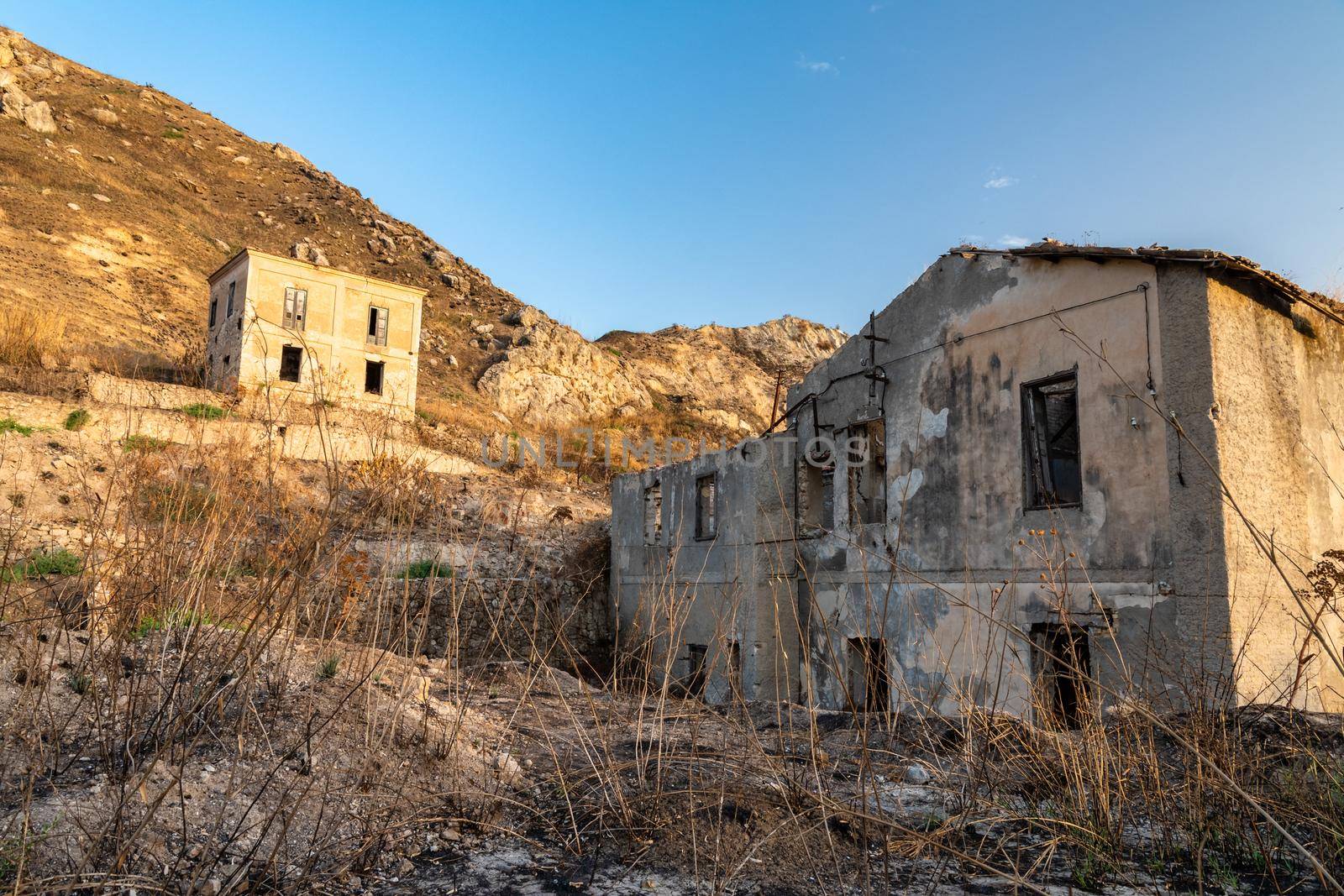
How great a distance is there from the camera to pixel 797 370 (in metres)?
45.5

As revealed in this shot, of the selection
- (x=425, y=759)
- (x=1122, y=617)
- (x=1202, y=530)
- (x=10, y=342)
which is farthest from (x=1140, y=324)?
(x=10, y=342)

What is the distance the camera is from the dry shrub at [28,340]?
20594 mm

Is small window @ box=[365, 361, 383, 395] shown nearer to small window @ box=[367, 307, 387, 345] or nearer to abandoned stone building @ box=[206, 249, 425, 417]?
abandoned stone building @ box=[206, 249, 425, 417]

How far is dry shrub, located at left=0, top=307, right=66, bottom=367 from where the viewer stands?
20.6m

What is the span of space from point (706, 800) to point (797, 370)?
42593 millimetres

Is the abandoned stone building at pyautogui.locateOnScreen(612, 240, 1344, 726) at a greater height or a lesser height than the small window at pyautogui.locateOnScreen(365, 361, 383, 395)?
lesser

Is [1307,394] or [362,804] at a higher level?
[1307,394]

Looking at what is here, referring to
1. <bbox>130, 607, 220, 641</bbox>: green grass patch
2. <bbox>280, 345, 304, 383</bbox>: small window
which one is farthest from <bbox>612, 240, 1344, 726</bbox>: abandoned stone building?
<bbox>280, 345, 304, 383</bbox>: small window

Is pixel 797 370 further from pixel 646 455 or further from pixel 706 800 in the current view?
pixel 706 800

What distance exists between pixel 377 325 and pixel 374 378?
172 cm

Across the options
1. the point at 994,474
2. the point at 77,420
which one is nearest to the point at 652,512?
the point at 994,474

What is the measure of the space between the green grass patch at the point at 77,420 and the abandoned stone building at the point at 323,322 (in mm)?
5013

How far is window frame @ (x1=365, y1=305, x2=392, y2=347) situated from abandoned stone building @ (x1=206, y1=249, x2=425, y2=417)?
3cm

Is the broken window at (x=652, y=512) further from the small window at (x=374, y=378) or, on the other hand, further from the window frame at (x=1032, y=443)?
the small window at (x=374, y=378)
